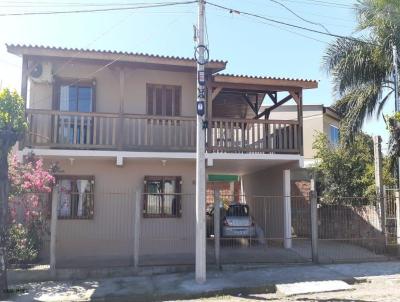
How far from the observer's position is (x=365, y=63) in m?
16.8

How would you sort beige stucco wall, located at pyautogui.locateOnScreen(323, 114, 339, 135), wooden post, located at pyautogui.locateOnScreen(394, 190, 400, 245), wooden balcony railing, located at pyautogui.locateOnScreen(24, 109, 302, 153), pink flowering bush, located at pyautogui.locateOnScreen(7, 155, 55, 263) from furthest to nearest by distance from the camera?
beige stucco wall, located at pyautogui.locateOnScreen(323, 114, 339, 135)
wooden post, located at pyautogui.locateOnScreen(394, 190, 400, 245)
wooden balcony railing, located at pyautogui.locateOnScreen(24, 109, 302, 153)
pink flowering bush, located at pyautogui.locateOnScreen(7, 155, 55, 263)

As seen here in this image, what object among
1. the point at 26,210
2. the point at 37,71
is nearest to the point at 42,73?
the point at 37,71

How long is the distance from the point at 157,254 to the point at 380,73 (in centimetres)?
1033

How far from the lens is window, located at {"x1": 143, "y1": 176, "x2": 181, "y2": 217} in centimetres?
1441

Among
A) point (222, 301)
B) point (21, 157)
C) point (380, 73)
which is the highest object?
point (380, 73)

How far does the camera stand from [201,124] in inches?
414

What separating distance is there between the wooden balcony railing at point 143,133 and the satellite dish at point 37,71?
4.73 feet

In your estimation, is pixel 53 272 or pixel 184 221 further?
pixel 184 221

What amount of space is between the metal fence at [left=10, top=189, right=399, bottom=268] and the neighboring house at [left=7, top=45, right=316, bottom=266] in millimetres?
41

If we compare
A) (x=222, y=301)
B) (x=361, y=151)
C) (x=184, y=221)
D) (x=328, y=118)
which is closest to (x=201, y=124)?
(x=222, y=301)

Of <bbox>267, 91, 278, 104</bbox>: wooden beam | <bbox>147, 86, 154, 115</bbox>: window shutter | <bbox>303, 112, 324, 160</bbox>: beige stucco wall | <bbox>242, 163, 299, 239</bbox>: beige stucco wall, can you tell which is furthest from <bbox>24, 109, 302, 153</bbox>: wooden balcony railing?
<bbox>303, 112, 324, 160</bbox>: beige stucco wall

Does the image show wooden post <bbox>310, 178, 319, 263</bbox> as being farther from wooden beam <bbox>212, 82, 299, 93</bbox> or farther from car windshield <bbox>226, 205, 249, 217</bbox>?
wooden beam <bbox>212, 82, 299, 93</bbox>

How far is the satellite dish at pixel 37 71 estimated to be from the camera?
1373 centimetres

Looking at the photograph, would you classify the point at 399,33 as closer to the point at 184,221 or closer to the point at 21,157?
the point at 184,221
